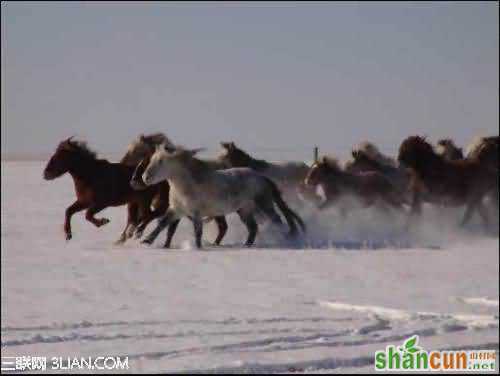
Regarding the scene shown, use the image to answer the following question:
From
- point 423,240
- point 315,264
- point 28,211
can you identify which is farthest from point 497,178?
point 28,211

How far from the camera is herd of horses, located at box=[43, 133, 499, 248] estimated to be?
38.5 ft

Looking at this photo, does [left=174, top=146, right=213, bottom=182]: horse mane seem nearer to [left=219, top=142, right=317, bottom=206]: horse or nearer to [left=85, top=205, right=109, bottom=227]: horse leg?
[left=85, top=205, right=109, bottom=227]: horse leg

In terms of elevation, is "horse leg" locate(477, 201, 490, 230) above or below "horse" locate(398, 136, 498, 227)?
below

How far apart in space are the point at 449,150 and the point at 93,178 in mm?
5556

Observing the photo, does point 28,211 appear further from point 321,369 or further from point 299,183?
point 321,369

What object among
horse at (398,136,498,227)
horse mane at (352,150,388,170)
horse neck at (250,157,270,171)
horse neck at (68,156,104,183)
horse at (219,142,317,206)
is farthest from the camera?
horse mane at (352,150,388,170)

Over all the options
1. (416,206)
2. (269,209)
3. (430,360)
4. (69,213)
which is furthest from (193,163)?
(430,360)

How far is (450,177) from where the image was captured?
11.0 m

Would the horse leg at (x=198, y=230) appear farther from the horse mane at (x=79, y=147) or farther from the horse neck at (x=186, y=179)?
the horse mane at (x=79, y=147)

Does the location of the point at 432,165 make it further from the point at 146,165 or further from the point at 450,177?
the point at 146,165

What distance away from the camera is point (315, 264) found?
36.7 feet

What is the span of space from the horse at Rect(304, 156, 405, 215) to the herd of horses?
0.01 metres

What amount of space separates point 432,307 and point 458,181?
2880mm

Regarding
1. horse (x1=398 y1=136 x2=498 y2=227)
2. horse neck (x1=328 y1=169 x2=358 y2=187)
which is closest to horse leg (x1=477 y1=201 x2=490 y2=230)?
horse (x1=398 y1=136 x2=498 y2=227)
